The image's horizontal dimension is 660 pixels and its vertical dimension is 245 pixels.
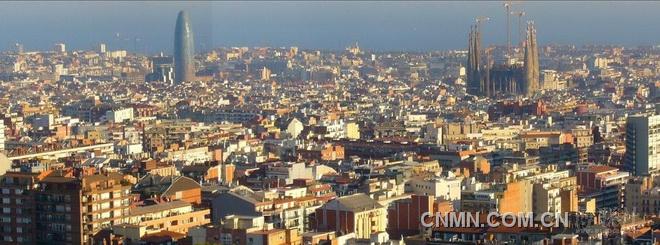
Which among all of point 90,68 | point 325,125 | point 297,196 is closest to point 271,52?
point 90,68

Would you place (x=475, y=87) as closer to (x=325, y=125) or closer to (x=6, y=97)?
(x=6, y=97)

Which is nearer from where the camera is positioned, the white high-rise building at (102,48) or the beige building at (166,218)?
the beige building at (166,218)

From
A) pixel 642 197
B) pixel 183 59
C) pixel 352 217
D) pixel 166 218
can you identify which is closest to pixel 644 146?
pixel 642 197

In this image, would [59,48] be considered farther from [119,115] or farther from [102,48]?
[119,115]

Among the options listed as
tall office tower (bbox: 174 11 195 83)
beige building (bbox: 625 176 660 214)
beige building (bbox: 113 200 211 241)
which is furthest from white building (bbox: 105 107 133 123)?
beige building (bbox: 113 200 211 241)

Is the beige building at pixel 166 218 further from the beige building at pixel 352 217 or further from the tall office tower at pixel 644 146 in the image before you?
the tall office tower at pixel 644 146

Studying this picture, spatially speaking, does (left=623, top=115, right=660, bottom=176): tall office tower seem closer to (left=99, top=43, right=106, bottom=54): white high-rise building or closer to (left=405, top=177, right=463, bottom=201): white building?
(left=405, top=177, right=463, bottom=201): white building

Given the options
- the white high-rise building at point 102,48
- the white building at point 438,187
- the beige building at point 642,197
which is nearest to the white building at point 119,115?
the beige building at point 642,197
